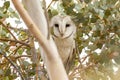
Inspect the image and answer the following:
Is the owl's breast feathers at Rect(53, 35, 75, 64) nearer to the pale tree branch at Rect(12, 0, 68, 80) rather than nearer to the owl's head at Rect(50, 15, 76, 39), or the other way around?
the owl's head at Rect(50, 15, 76, 39)

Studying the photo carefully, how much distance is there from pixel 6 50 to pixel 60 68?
458 mm

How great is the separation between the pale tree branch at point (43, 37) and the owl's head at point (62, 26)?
25cm

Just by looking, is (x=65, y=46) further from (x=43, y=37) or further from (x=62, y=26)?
(x=43, y=37)

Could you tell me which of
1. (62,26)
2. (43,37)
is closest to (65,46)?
(62,26)

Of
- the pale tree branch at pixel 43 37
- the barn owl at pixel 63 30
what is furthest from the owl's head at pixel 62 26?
the pale tree branch at pixel 43 37

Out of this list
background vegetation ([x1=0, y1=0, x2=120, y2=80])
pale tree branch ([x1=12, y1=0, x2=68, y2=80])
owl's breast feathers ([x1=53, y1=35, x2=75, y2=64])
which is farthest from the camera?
owl's breast feathers ([x1=53, y1=35, x2=75, y2=64])

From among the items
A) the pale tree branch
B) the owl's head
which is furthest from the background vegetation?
the pale tree branch

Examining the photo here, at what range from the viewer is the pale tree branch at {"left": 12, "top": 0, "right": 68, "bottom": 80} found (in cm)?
69

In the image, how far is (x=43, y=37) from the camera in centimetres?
73

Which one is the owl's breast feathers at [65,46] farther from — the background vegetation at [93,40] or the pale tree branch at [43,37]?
the pale tree branch at [43,37]

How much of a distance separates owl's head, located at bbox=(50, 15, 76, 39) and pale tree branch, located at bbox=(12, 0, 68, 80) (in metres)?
0.25

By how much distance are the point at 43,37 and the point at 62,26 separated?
324mm

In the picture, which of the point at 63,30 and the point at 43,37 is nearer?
the point at 43,37

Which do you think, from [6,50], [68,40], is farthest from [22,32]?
[68,40]
